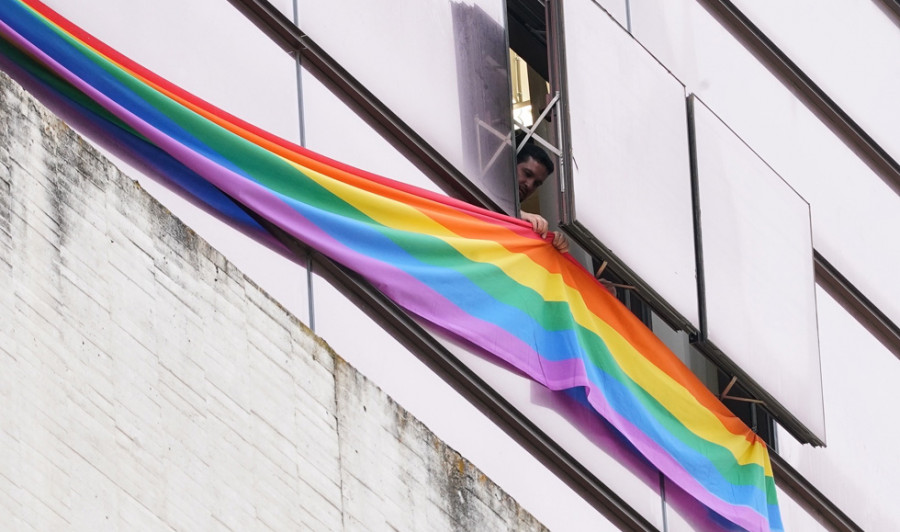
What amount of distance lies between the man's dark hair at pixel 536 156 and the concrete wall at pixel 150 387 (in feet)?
11.3

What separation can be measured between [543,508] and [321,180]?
1.91m

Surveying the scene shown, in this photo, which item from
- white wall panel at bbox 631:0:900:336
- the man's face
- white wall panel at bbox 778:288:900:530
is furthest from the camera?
white wall panel at bbox 631:0:900:336

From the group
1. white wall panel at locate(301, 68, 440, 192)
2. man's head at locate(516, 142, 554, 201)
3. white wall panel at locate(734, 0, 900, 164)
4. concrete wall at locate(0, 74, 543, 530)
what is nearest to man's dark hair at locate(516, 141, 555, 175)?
man's head at locate(516, 142, 554, 201)

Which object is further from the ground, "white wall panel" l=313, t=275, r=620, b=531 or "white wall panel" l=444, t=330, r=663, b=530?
"white wall panel" l=444, t=330, r=663, b=530

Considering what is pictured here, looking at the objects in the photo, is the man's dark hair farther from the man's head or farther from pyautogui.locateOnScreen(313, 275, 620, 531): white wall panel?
pyautogui.locateOnScreen(313, 275, 620, 531): white wall panel

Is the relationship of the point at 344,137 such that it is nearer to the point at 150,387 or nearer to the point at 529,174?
the point at 529,174

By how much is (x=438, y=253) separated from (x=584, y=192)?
827mm

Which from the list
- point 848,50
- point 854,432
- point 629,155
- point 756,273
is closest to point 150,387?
point 629,155

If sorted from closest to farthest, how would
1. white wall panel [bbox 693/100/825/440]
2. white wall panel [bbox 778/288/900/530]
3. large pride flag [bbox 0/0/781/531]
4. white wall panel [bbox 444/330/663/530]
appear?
large pride flag [bbox 0/0/781/531], white wall panel [bbox 444/330/663/530], white wall panel [bbox 693/100/825/440], white wall panel [bbox 778/288/900/530]

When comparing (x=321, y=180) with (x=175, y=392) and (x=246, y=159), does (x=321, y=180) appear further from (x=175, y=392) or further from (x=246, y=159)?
(x=175, y=392)

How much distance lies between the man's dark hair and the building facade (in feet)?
0.35

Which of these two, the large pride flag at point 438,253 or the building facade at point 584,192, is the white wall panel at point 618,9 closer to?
the building facade at point 584,192

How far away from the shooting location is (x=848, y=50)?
45.5ft

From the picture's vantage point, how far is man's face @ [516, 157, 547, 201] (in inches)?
419
